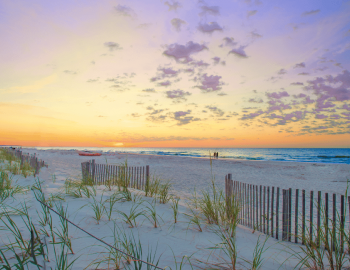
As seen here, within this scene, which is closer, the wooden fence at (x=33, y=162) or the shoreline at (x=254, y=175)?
the wooden fence at (x=33, y=162)

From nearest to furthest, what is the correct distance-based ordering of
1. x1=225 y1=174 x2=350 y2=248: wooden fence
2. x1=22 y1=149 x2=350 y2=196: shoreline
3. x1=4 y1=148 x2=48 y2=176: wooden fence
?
1. x1=225 y1=174 x2=350 y2=248: wooden fence
2. x1=4 y1=148 x2=48 y2=176: wooden fence
3. x1=22 y1=149 x2=350 y2=196: shoreline

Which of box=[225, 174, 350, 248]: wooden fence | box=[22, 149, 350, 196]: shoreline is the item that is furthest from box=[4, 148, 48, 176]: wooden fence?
box=[225, 174, 350, 248]: wooden fence

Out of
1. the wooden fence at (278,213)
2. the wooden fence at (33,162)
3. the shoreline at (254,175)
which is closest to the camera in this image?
the wooden fence at (278,213)

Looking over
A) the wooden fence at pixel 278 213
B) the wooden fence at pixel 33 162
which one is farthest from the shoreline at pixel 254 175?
the wooden fence at pixel 278 213

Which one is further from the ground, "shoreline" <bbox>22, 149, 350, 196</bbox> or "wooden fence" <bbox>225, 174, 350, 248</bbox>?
"wooden fence" <bbox>225, 174, 350, 248</bbox>

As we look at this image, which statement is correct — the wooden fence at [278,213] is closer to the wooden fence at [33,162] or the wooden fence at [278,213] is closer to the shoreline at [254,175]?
the shoreline at [254,175]

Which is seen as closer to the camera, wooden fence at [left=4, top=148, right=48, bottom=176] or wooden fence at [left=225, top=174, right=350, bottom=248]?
wooden fence at [left=225, top=174, right=350, bottom=248]

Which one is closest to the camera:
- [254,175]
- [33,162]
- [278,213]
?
[278,213]

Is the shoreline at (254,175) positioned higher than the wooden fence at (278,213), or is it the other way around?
the wooden fence at (278,213)

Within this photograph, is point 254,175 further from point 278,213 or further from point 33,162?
point 33,162

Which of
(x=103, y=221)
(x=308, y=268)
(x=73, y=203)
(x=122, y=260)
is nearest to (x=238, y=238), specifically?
(x=308, y=268)

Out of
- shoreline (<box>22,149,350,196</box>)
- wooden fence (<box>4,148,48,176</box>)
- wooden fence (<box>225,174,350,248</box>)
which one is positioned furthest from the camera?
shoreline (<box>22,149,350,196</box>)

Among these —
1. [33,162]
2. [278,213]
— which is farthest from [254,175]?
[33,162]

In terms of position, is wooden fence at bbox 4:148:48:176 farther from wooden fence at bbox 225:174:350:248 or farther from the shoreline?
wooden fence at bbox 225:174:350:248
